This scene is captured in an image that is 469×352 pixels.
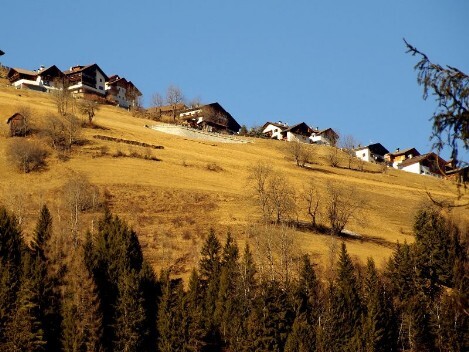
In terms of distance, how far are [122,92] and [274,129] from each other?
34.4 metres

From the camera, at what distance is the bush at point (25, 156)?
254 ft

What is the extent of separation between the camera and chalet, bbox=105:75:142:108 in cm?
14988

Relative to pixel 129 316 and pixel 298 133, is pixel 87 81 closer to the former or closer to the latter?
pixel 298 133

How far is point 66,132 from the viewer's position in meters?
89.4

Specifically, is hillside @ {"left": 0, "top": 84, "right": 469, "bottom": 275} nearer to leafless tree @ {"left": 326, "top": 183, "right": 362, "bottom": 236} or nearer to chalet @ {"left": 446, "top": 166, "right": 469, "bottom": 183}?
leafless tree @ {"left": 326, "top": 183, "right": 362, "bottom": 236}

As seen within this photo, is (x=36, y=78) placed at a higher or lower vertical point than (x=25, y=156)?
higher

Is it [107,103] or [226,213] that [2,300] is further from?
[107,103]

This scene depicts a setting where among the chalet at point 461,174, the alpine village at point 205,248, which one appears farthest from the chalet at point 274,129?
the chalet at point 461,174

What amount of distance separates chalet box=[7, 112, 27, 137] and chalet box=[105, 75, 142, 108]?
5888cm

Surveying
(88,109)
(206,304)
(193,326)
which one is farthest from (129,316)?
(88,109)

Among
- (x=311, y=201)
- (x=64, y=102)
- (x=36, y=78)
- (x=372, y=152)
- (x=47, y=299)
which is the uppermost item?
(x=36, y=78)

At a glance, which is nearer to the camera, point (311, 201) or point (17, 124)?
point (311, 201)

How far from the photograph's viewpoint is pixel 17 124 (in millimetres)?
89250

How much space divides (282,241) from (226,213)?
18478mm
